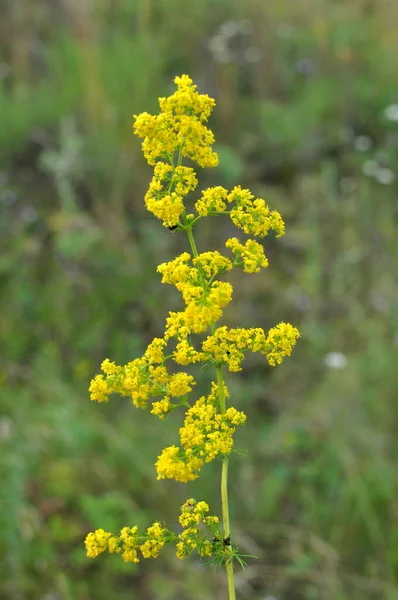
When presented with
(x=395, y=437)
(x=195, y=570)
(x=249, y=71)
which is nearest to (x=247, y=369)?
(x=395, y=437)

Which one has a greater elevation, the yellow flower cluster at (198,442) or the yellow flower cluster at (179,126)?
the yellow flower cluster at (179,126)

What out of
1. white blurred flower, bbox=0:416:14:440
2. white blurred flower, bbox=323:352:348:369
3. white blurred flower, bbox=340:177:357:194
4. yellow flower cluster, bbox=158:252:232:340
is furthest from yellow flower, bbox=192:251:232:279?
white blurred flower, bbox=340:177:357:194

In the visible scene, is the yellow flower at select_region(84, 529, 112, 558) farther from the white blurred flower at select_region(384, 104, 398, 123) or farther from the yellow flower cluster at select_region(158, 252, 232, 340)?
the white blurred flower at select_region(384, 104, 398, 123)

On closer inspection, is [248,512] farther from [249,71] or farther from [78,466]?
[249,71]

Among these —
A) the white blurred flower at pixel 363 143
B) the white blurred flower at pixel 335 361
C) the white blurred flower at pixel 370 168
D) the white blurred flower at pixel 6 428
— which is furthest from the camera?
the white blurred flower at pixel 363 143

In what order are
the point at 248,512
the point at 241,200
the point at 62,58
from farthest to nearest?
the point at 62,58 < the point at 248,512 < the point at 241,200

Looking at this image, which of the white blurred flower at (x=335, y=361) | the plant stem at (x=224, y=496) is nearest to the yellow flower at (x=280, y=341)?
the plant stem at (x=224, y=496)

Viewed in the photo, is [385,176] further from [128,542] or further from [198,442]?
[128,542]

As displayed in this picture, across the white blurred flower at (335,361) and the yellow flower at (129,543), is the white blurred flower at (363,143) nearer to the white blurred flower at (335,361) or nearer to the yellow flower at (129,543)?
the white blurred flower at (335,361)
